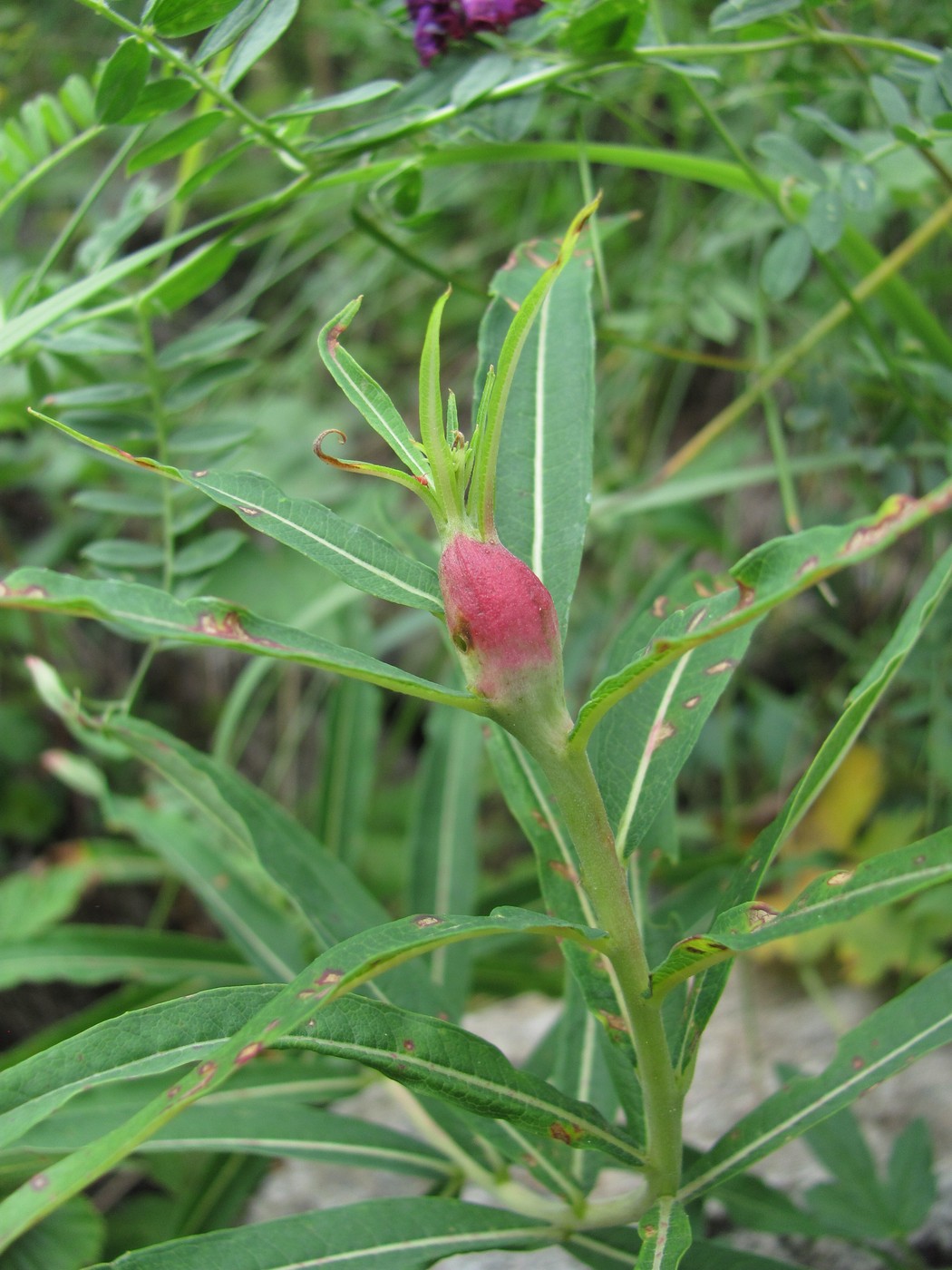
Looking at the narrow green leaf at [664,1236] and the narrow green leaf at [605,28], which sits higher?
the narrow green leaf at [605,28]

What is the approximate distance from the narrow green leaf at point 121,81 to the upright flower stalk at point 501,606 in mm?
339

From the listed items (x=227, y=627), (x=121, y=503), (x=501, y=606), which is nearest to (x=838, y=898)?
(x=501, y=606)

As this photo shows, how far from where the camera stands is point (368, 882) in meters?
1.58

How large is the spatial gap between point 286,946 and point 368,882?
1.94 ft

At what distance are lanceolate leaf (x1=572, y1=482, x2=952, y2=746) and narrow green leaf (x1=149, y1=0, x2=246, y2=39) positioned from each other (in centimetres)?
57

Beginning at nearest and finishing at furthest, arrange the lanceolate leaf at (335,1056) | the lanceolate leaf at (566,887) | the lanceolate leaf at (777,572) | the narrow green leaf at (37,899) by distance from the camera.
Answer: the lanceolate leaf at (777,572)
the lanceolate leaf at (335,1056)
the lanceolate leaf at (566,887)
the narrow green leaf at (37,899)

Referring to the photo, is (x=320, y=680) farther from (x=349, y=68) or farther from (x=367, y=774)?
(x=349, y=68)

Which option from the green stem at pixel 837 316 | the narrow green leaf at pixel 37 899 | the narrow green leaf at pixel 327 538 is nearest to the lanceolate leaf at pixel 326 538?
the narrow green leaf at pixel 327 538

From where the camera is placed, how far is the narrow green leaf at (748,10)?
78 centimetres

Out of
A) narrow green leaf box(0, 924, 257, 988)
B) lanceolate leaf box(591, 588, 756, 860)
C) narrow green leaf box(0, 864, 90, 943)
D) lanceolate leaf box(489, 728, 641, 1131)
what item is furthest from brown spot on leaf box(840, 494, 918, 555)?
narrow green leaf box(0, 864, 90, 943)

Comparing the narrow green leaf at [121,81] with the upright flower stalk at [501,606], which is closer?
the upright flower stalk at [501,606]

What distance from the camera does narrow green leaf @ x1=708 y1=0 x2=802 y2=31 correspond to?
78cm

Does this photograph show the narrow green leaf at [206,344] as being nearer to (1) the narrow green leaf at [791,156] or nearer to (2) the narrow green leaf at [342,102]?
(2) the narrow green leaf at [342,102]

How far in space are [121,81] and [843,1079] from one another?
85 centimetres
